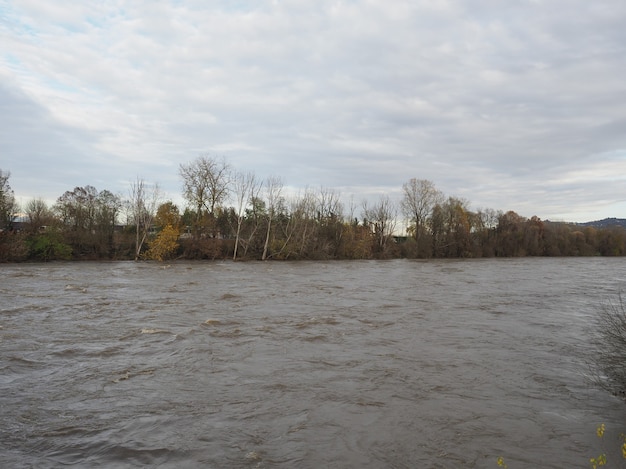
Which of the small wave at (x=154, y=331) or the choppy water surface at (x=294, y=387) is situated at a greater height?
the small wave at (x=154, y=331)

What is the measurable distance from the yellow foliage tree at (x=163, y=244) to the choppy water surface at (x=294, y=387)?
2819 cm

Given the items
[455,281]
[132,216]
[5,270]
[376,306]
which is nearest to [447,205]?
[455,281]

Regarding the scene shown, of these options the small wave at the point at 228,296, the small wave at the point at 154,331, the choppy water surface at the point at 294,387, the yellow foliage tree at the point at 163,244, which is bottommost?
the choppy water surface at the point at 294,387

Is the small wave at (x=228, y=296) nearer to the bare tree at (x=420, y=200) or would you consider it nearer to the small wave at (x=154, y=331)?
the small wave at (x=154, y=331)

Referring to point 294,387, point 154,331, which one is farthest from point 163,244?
point 294,387

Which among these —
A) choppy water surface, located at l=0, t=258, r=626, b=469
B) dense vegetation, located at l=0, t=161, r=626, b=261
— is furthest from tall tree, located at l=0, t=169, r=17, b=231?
choppy water surface, located at l=0, t=258, r=626, b=469

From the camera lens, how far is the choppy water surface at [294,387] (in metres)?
6.59

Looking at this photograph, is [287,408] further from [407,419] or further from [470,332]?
[470,332]

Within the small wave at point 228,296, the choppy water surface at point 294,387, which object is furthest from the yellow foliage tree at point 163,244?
the choppy water surface at point 294,387

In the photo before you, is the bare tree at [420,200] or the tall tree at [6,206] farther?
the bare tree at [420,200]

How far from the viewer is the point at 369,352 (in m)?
12.2

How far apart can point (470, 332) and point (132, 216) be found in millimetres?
48708

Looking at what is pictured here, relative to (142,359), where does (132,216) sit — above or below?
above

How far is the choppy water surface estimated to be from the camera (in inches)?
259
